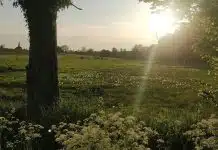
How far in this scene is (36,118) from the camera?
15281 mm

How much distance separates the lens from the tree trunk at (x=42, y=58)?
54.4 ft

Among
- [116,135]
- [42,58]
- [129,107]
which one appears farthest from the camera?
[42,58]

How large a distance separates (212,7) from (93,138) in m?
3.44

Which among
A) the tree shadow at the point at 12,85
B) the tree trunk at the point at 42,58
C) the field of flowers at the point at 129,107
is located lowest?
the tree shadow at the point at 12,85

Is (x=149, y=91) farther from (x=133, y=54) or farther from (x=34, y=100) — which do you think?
(x=133, y=54)

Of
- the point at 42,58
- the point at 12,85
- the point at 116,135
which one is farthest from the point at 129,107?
the point at 12,85

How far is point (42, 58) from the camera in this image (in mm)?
16672

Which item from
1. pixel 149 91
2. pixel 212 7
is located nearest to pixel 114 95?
pixel 149 91

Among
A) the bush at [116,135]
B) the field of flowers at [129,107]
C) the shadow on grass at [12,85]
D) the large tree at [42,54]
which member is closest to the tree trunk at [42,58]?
the large tree at [42,54]

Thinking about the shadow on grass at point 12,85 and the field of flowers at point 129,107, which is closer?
the field of flowers at point 129,107

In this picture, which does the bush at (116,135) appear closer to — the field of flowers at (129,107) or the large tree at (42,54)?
the field of flowers at (129,107)

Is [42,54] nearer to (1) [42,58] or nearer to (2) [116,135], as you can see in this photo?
(1) [42,58]

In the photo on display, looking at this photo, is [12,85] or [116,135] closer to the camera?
[116,135]

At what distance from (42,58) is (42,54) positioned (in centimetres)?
13
